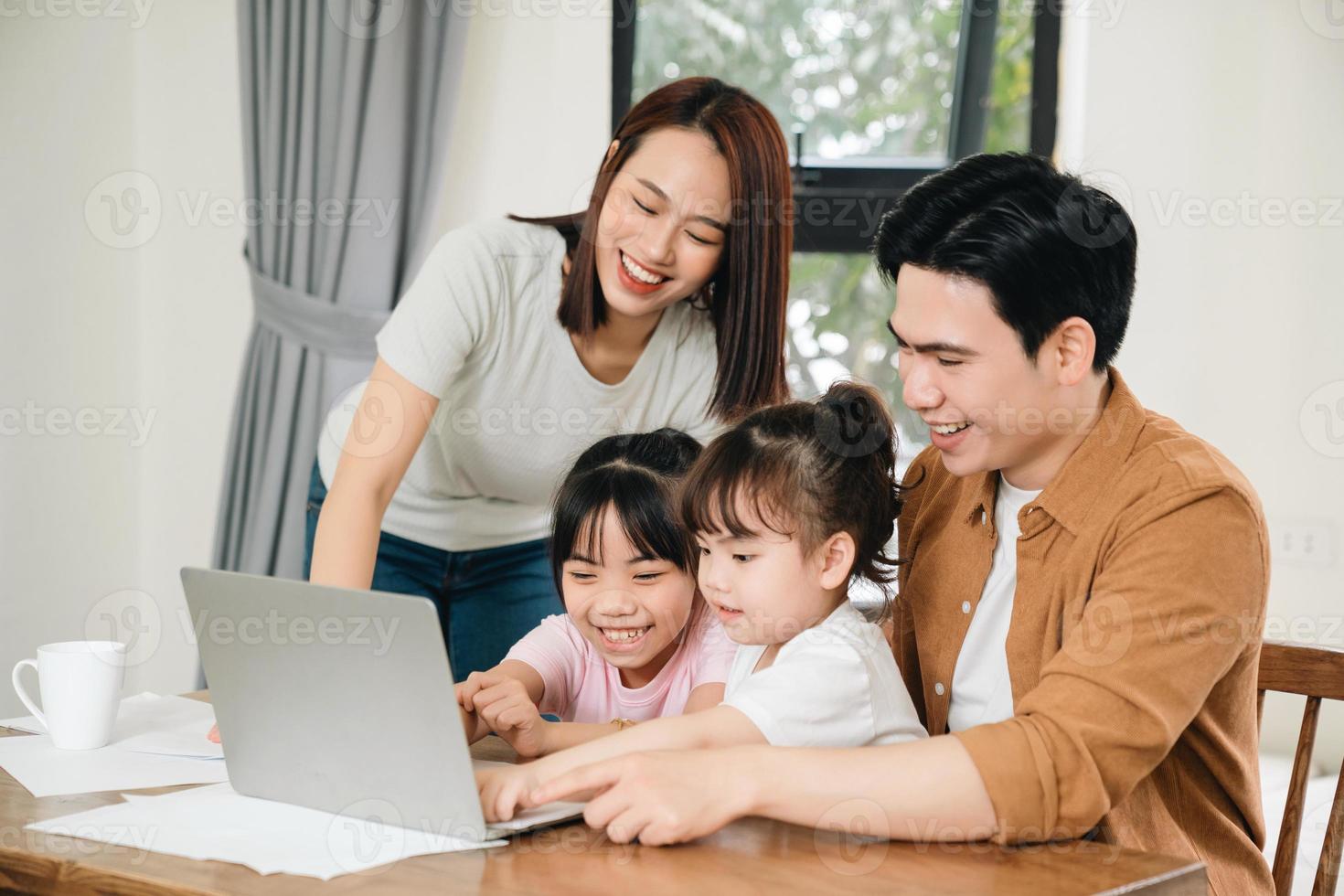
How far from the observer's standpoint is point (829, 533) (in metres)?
1.23

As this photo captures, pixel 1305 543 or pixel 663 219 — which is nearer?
pixel 663 219

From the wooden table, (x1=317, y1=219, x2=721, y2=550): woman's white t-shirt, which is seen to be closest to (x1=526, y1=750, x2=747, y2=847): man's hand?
the wooden table

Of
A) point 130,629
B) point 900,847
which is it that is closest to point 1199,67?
→ point 900,847

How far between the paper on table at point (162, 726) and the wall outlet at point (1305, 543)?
2098 millimetres

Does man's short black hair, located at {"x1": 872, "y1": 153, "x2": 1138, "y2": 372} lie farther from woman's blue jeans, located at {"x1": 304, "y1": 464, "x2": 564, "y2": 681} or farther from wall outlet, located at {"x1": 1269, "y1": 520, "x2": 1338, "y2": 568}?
wall outlet, located at {"x1": 1269, "y1": 520, "x2": 1338, "y2": 568}

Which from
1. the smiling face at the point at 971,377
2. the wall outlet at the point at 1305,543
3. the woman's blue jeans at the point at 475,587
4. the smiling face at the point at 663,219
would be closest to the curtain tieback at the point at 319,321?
the woman's blue jeans at the point at 475,587

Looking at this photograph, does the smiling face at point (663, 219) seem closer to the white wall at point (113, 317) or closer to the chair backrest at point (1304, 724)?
the chair backrest at point (1304, 724)

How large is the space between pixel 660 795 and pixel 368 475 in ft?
2.50

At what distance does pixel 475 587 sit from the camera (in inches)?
75.9

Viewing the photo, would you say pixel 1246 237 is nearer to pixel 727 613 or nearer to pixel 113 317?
pixel 727 613

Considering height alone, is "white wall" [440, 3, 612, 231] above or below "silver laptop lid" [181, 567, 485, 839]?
above

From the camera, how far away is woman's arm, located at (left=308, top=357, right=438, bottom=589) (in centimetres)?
157

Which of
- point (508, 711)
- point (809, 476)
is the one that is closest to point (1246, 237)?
point (809, 476)

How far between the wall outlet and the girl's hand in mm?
2050
